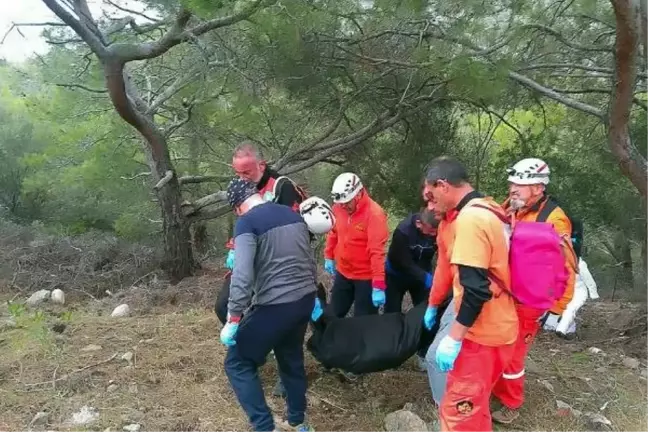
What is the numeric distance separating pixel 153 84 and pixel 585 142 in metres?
5.72

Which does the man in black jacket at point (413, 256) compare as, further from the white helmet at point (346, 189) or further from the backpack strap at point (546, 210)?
the backpack strap at point (546, 210)

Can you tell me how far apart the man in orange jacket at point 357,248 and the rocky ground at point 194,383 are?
1.72ft

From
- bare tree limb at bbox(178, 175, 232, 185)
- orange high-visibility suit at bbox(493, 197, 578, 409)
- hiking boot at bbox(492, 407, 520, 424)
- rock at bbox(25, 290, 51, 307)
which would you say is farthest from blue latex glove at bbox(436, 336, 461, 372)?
bare tree limb at bbox(178, 175, 232, 185)

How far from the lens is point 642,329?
5.50 m

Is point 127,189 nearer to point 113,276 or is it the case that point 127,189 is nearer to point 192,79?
point 113,276

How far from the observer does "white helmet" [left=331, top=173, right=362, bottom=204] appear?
4191 millimetres

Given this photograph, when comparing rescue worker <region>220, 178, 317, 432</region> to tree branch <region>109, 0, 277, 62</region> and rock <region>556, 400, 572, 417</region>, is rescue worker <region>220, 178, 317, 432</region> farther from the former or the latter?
tree branch <region>109, 0, 277, 62</region>

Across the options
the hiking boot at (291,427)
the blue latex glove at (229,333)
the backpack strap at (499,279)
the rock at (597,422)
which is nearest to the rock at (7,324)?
the hiking boot at (291,427)

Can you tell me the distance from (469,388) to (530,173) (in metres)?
1.51

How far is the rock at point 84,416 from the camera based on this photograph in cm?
359

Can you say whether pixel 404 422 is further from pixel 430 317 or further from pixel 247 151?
pixel 247 151

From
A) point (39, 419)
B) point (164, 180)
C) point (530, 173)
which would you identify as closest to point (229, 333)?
point (39, 419)

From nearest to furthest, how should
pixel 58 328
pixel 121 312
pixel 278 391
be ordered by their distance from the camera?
pixel 278 391
pixel 58 328
pixel 121 312

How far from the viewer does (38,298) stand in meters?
6.44
